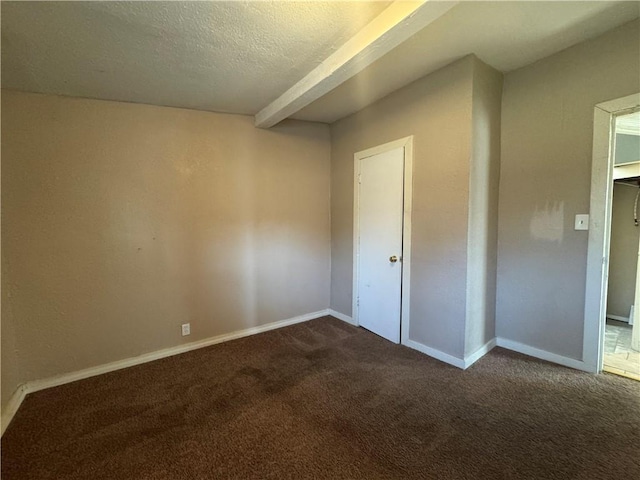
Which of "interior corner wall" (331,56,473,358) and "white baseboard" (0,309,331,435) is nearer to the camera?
"white baseboard" (0,309,331,435)

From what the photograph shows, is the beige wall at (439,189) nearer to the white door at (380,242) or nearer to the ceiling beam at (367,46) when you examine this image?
the white door at (380,242)

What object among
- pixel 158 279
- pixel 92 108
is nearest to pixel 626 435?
pixel 158 279

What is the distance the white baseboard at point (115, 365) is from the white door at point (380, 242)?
1025mm

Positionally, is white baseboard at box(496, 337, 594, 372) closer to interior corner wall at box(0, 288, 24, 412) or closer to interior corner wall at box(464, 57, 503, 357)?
interior corner wall at box(464, 57, 503, 357)

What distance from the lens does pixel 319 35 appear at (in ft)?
5.98

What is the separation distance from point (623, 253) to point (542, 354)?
2.10 meters

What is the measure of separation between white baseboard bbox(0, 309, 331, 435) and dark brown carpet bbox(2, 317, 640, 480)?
0.07 m

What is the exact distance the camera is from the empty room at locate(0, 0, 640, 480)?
1.65m

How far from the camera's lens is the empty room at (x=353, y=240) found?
1.65 metres

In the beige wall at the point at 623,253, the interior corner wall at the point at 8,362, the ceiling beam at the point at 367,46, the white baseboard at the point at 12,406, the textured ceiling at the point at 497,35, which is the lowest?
the white baseboard at the point at 12,406

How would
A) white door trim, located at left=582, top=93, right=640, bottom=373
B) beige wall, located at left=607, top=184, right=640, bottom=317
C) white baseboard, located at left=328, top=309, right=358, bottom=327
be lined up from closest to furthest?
1. white door trim, located at left=582, top=93, right=640, bottom=373
2. beige wall, located at left=607, top=184, right=640, bottom=317
3. white baseboard, located at left=328, top=309, right=358, bottom=327

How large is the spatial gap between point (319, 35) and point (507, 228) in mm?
2358

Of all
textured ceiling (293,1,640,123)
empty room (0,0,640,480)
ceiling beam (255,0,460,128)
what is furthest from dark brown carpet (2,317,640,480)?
textured ceiling (293,1,640,123)

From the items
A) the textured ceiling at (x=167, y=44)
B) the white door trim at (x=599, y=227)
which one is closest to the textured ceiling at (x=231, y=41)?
the textured ceiling at (x=167, y=44)
